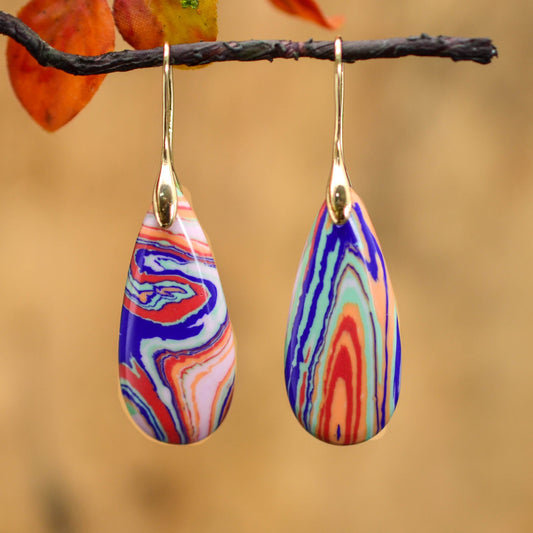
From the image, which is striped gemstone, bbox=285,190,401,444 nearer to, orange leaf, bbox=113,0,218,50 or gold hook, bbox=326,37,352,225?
gold hook, bbox=326,37,352,225

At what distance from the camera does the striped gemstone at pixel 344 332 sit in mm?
524

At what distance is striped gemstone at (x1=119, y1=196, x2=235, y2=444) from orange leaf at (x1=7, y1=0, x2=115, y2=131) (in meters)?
0.14

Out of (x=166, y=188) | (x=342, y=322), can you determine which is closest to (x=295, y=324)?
(x=342, y=322)

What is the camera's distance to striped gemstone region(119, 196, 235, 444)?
1.77ft

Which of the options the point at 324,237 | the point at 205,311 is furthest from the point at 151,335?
the point at 324,237

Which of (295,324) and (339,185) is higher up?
(339,185)

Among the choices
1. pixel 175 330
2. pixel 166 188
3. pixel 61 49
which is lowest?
pixel 175 330

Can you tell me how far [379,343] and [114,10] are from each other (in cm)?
36

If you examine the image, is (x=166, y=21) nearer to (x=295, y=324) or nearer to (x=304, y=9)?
(x=304, y=9)

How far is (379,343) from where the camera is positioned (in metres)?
0.53

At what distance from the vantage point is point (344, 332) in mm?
526

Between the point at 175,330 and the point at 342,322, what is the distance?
14 centimetres

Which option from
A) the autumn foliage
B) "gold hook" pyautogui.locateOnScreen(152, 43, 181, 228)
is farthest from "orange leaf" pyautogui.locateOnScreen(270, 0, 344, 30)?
"gold hook" pyautogui.locateOnScreen(152, 43, 181, 228)

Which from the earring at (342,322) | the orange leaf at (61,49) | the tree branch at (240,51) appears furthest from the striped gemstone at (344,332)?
the orange leaf at (61,49)
